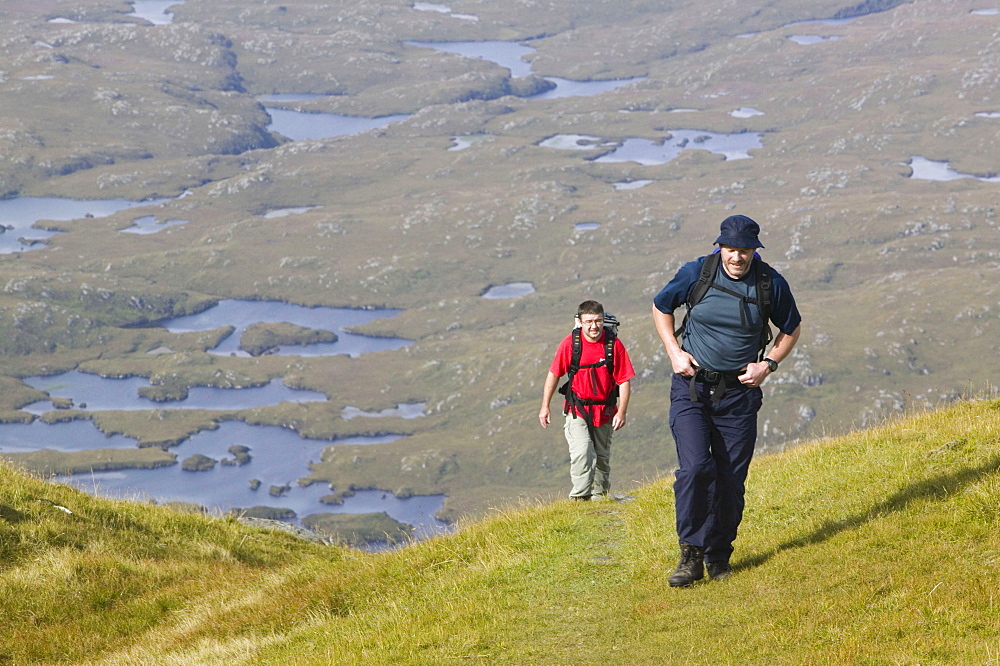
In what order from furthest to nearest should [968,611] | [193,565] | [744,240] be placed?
→ [193,565], [744,240], [968,611]

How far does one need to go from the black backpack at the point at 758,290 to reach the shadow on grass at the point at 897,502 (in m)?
2.65

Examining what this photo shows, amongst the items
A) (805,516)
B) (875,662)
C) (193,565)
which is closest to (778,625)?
Answer: (875,662)

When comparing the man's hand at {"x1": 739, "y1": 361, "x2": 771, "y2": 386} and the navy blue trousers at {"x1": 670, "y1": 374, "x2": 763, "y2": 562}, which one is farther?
the navy blue trousers at {"x1": 670, "y1": 374, "x2": 763, "y2": 562}

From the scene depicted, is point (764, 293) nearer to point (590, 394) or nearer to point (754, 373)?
point (754, 373)

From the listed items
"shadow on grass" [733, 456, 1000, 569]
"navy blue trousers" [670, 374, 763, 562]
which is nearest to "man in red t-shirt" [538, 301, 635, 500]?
"shadow on grass" [733, 456, 1000, 569]

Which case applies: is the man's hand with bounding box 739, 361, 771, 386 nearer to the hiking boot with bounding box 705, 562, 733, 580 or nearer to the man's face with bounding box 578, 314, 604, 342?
the hiking boot with bounding box 705, 562, 733, 580

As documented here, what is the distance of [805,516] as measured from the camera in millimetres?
15016

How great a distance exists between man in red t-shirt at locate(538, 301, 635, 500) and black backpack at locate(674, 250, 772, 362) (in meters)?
4.73

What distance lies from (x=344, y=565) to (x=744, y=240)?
8.28m

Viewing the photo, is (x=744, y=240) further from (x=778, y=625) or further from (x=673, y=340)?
(x=778, y=625)

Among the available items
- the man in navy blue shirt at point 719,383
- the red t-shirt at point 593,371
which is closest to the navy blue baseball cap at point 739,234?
the man in navy blue shirt at point 719,383

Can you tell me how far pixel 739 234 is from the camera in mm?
12219

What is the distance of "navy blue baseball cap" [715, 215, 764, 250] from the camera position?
12.2 m

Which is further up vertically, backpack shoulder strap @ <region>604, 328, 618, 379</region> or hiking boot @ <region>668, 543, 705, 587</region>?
backpack shoulder strap @ <region>604, 328, 618, 379</region>
